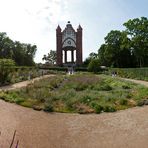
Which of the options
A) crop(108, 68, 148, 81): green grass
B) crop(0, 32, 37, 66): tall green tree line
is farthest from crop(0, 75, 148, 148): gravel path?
crop(0, 32, 37, 66): tall green tree line

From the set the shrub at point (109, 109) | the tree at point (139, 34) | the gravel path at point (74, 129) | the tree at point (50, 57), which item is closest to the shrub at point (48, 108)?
the gravel path at point (74, 129)

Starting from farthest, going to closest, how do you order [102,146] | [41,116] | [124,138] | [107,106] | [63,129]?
[107,106], [41,116], [63,129], [124,138], [102,146]

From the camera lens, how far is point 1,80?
25.5 metres

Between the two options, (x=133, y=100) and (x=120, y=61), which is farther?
(x=120, y=61)

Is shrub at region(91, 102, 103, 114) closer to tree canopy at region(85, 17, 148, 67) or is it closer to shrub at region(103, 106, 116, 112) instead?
shrub at region(103, 106, 116, 112)

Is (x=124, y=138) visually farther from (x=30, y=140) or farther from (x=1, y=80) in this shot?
(x=1, y=80)

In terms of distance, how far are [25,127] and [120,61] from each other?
198 feet

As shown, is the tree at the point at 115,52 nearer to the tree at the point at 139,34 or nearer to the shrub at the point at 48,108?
the tree at the point at 139,34

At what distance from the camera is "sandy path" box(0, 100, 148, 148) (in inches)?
392

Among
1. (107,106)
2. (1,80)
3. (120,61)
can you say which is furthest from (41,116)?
(120,61)

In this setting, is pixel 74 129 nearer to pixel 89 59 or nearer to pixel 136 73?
pixel 136 73

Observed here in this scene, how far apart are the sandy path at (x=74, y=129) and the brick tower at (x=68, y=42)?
63393 mm

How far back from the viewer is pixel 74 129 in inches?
449

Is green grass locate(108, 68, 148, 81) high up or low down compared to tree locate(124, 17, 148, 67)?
down
